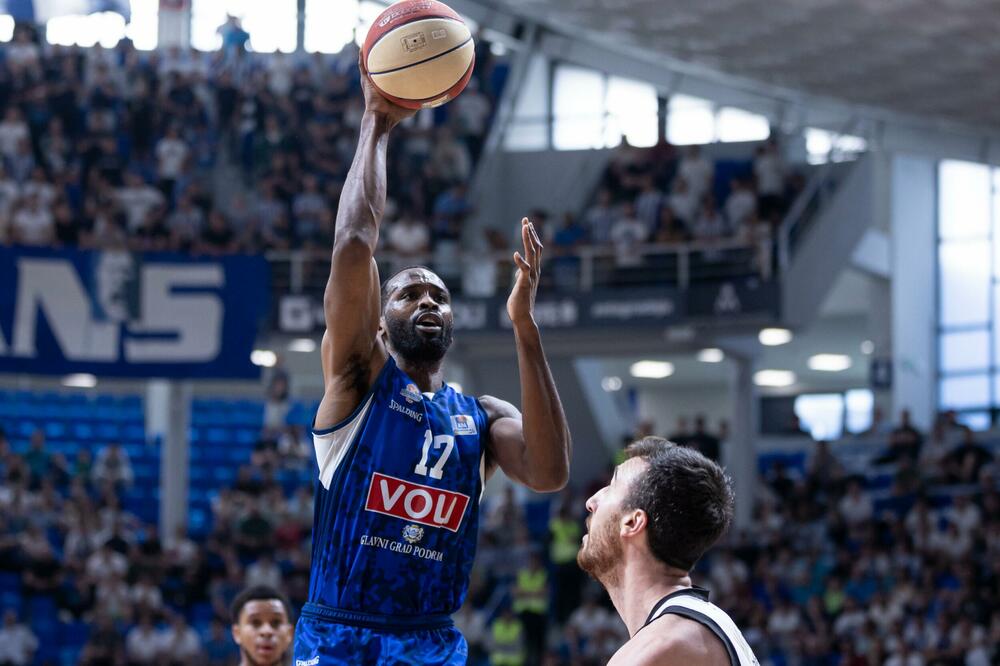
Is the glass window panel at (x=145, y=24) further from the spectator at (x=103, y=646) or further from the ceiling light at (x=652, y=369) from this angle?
the spectator at (x=103, y=646)

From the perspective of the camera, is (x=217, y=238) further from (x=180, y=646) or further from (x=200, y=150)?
(x=180, y=646)

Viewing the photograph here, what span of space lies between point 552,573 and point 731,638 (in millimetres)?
15794

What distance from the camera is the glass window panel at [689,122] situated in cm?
2716

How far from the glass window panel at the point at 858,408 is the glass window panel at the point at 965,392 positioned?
8.50 ft

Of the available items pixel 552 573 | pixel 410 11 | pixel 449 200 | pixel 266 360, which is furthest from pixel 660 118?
pixel 410 11

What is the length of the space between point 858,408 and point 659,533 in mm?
26914

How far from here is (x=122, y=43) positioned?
2534 centimetres

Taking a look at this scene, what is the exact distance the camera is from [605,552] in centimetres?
406

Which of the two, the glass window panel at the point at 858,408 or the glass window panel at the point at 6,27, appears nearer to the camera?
the glass window panel at the point at 6,27

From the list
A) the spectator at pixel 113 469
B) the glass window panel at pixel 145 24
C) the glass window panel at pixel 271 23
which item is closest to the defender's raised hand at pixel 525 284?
the spectator at pixel 113 469

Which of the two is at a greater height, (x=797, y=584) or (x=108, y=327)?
(x=108, y=327)

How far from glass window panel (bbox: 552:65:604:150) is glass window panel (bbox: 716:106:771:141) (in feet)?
7.32

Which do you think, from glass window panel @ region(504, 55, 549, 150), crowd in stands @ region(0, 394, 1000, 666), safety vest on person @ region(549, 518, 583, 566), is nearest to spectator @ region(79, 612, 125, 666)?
crowd in stands @ region(0, 394, 1000, 666)

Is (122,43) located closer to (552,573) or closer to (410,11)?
(552,573)
